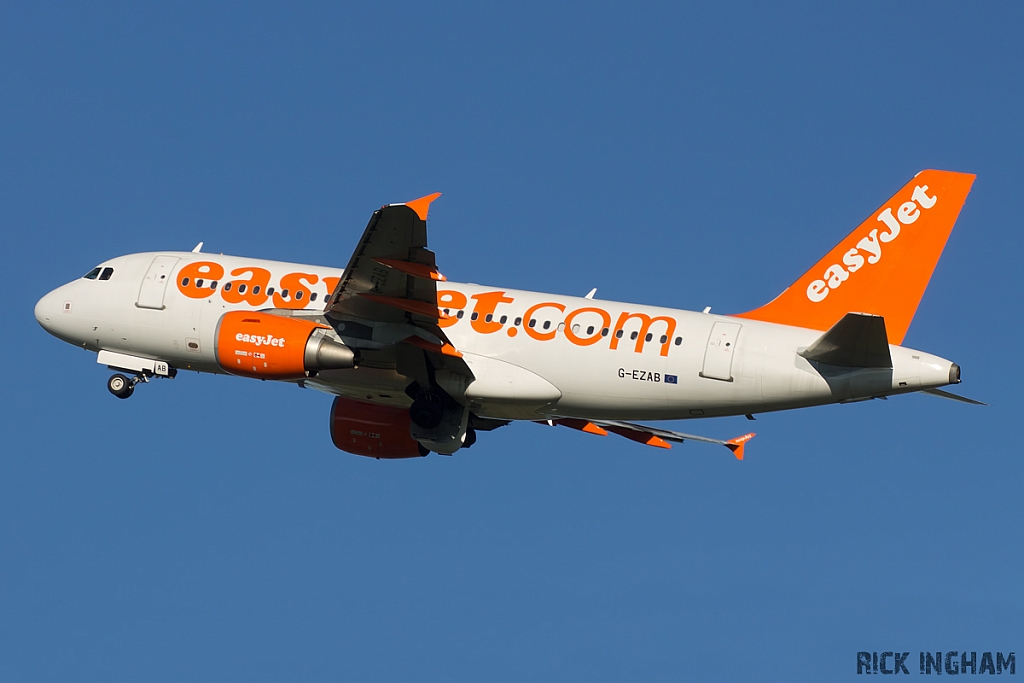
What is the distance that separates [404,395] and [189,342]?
6123 mm

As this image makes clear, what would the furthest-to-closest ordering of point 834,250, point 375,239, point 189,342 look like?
point 189,342 < point 834,250 < point 375,239

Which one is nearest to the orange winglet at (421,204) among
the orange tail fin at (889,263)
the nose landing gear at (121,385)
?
the orange tail fin at (889,263)

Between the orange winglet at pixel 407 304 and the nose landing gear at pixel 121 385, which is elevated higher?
the orange winglet at pixel 407 304

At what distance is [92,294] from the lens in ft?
123

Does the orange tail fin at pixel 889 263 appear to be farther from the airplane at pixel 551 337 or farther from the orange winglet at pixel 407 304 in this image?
the orange winglet at pixel 407 304

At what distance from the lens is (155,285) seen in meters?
36.6

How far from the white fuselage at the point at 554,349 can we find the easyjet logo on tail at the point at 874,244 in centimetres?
149

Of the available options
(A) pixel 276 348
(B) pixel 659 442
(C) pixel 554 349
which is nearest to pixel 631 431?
(B) pixel 659 442

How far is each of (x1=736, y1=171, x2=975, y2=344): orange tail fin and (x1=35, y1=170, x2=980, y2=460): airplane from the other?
0.04m

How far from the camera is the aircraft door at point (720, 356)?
32.0 m

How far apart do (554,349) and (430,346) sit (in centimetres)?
315

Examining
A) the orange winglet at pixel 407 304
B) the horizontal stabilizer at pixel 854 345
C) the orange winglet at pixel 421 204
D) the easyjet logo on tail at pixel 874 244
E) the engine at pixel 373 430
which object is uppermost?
the easyjet logo on tail at pixel 874 244

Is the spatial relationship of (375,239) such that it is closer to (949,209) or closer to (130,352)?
(130,352)

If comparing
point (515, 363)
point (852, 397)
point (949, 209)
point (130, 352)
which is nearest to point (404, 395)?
point (515, 363)
